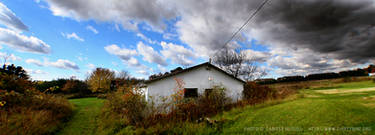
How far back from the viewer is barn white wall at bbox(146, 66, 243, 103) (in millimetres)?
8727

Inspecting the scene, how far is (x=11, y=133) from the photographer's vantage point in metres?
4.59

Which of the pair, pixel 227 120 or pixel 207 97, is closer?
pixel 227 120

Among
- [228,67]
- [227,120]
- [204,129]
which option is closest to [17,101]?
[204,129]

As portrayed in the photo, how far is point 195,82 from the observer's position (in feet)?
32.7

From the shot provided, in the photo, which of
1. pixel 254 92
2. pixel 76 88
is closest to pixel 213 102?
pixel 254 92

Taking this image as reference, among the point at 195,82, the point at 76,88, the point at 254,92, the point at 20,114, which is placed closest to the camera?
the point at 20,114

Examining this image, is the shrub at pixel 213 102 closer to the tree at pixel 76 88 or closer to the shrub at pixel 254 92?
the shrub at pixel 254 92

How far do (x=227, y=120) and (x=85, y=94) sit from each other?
32.2 metres

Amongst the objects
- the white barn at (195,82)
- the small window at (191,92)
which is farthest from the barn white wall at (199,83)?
the small window at (191,92)

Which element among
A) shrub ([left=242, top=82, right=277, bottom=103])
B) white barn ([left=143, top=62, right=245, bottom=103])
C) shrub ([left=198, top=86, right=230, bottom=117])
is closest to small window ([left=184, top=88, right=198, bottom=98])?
white barn ([left=143, top=62, right=245, bottom=103])

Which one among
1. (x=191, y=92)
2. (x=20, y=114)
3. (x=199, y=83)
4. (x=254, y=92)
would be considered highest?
(x=199, y=83)

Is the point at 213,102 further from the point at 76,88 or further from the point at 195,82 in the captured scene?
the point at 76,88

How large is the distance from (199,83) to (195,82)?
1.14ft

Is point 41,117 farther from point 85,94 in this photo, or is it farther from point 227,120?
point 85,94
